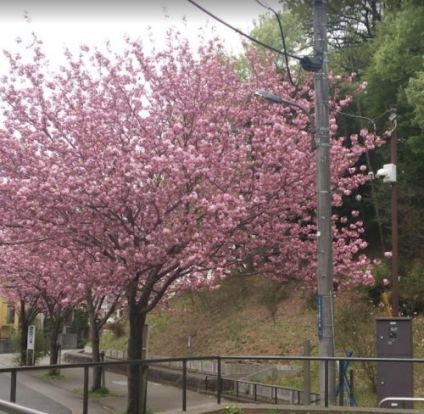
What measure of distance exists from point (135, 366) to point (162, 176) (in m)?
3.78

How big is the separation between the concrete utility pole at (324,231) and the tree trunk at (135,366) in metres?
2.90

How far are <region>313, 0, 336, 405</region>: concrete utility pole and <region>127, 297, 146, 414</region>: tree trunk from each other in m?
2.90

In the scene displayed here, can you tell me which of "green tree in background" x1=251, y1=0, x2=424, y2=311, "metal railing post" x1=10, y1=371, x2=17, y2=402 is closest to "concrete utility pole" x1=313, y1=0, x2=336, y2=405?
"metal railing post" x1=10, y1=371, x2=17, y2=402

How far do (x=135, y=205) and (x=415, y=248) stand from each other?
14.8 metres

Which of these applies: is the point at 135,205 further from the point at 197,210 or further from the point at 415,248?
the point at 415,248

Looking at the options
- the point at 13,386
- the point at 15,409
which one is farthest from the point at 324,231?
the point at 15,409

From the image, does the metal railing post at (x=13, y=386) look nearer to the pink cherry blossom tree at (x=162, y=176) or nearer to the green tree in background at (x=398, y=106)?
the pink cherry blossom tree at (x=162, y=176)

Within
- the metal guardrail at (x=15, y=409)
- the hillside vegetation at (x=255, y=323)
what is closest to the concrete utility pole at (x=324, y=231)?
the hillside vegetation at (x=255, y=323)

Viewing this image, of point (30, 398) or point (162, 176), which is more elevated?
point (162, 176)

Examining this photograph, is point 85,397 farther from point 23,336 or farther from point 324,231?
point 23,336

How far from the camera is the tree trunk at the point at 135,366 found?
8.84m

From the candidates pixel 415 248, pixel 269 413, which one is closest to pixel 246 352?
pixel 415 248

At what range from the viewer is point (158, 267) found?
458 inches

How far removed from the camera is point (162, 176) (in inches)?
451
